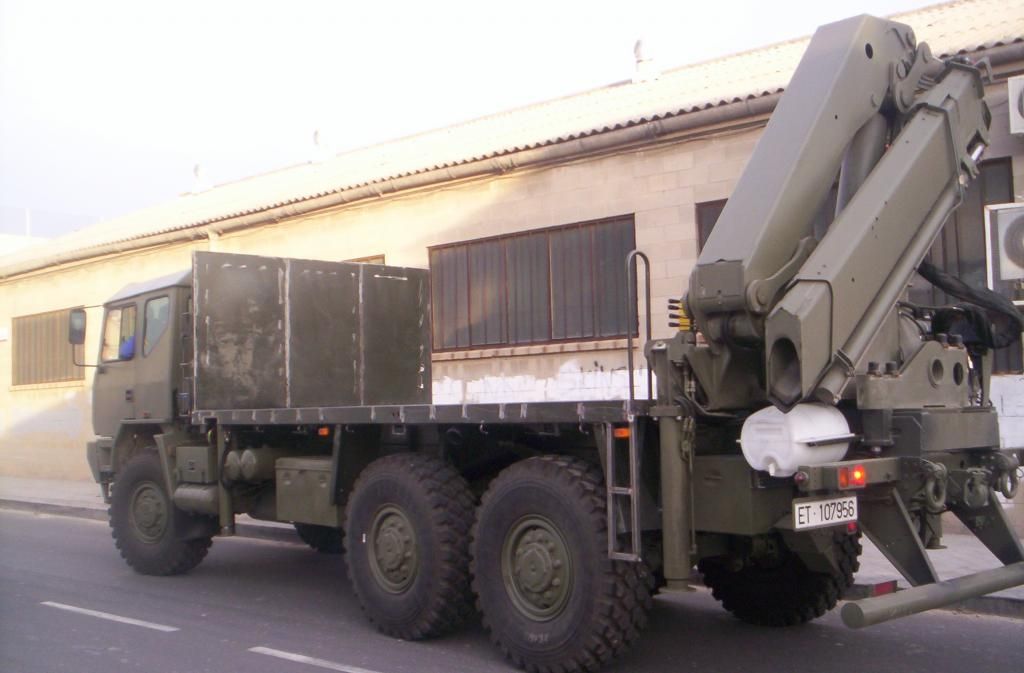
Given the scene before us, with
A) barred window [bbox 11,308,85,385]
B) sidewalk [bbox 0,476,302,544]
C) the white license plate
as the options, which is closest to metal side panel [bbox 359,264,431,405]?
sidewalk [bbox 0,476,302,544]

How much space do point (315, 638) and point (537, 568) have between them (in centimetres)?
203

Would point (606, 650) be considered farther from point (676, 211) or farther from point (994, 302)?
point (676, 211)

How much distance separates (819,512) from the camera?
5.17m

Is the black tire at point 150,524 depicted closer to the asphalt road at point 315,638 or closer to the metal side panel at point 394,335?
the asphalt road at point 315,638

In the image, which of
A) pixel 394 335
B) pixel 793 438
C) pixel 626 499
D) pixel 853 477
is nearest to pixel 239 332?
pixel 394 335

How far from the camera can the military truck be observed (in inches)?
208

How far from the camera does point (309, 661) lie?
646 cm

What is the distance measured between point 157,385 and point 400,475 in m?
3.78

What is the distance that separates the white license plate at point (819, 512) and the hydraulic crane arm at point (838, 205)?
521 millimetres

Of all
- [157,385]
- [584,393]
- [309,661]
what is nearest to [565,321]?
[584,393]

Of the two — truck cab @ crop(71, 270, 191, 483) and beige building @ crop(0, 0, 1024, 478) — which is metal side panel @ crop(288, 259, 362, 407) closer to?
truck cab @ crop(71, 270, 191, 483)

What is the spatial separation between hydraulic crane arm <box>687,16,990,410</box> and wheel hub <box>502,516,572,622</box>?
4.87 ft

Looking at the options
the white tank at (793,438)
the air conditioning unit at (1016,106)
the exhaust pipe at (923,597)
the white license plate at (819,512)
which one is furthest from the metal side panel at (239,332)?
the air conditioning unit at (1016,106)

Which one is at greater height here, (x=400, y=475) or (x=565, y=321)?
(x=565, y=321)
